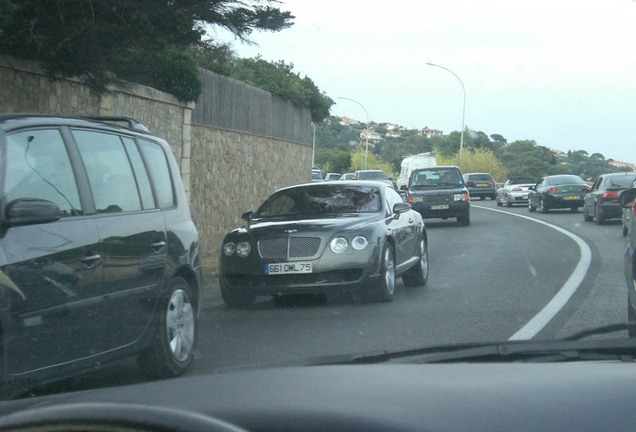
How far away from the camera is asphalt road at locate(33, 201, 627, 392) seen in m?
7.62

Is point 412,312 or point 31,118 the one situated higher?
point 31,118

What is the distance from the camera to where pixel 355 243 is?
33.7 feet

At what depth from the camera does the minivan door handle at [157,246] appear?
625 centimetres

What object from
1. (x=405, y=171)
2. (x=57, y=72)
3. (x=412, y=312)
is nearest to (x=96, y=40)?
(x=57, y=72)

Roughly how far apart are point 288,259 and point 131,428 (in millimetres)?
8571

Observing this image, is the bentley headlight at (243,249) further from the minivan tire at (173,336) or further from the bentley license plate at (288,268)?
the minivan tire at (173,336)

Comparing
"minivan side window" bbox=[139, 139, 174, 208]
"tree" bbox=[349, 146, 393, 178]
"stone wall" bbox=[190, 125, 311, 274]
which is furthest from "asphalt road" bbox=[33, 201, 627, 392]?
"tree" bbox=[349, 146, 393, 178]

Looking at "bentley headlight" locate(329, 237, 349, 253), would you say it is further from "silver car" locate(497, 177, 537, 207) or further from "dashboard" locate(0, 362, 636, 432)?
"silver car" locate(497, 177, 537, 207)

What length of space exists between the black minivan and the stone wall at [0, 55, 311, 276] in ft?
12.5

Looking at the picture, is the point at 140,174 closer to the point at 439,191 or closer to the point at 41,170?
the point at 41,170

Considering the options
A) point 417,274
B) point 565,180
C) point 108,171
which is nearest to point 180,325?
point 108,171

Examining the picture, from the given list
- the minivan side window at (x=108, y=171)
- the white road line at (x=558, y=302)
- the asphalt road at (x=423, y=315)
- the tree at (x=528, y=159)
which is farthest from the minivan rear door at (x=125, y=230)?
the tree at (x=528, y=159)

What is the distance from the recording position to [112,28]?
9547 millimetres

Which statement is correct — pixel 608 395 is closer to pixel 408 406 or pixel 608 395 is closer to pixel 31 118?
pixel 408 406
